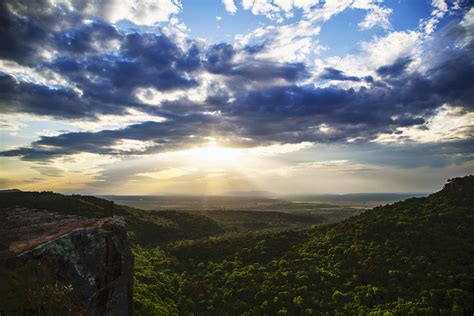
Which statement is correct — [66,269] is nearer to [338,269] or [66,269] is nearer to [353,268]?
[338,269]

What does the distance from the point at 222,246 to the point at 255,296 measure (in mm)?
19299

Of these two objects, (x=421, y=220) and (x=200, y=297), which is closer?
(x=200, y=297)

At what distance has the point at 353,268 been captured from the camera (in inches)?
1305

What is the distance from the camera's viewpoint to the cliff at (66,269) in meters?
12.5

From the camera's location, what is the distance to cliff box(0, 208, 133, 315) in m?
12.5

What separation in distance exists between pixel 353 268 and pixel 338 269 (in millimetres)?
1557

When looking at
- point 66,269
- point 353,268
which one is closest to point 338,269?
point 353,268

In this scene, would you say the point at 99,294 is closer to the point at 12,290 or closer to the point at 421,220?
the point at 12,290

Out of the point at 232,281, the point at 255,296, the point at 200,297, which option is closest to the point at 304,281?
the point at 255,296

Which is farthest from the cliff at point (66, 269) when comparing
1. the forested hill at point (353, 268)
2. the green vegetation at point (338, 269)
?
the forested hill at point (353, 268)

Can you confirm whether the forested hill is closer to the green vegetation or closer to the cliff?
the green vegetation

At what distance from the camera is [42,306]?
12.4 meters

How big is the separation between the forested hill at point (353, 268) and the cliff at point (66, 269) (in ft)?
41.5

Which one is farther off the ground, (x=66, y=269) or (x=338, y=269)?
(x=66, y=269)
